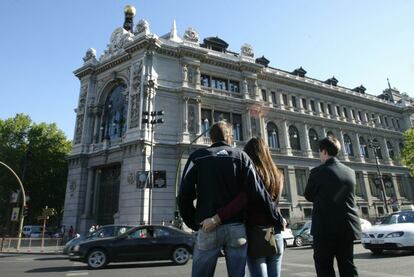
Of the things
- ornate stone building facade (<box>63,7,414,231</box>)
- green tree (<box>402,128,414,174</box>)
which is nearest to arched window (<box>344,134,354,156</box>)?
ornate stone building facade (<box>63,7,414,231</box>)

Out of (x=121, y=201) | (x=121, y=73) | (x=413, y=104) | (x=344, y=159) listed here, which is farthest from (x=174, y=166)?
(x=413, y=104)

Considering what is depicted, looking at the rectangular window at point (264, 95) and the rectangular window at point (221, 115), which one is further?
the rectangular window at point (264, 95)

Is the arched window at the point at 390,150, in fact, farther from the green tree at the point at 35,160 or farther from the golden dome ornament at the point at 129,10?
the green tree at the point at 35,160

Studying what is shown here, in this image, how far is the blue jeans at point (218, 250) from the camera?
2840 millimetres

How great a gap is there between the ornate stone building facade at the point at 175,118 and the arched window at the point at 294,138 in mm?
125

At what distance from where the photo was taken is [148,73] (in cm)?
2644

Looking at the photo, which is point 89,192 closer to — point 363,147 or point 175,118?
point 175,118

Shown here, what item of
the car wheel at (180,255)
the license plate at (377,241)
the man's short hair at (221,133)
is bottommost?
the car wheel at (180,255)

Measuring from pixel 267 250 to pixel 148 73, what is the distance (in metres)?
24.9

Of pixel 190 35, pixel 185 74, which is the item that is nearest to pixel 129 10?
pixel 190 35

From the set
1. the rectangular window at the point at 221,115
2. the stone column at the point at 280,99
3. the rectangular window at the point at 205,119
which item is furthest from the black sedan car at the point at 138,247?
the stone column at the point at 280,99

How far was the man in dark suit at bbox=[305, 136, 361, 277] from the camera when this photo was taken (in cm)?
368

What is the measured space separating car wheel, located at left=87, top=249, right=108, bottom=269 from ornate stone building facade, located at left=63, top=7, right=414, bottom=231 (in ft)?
37.8

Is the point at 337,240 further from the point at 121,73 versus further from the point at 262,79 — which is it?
the point at 262,79
